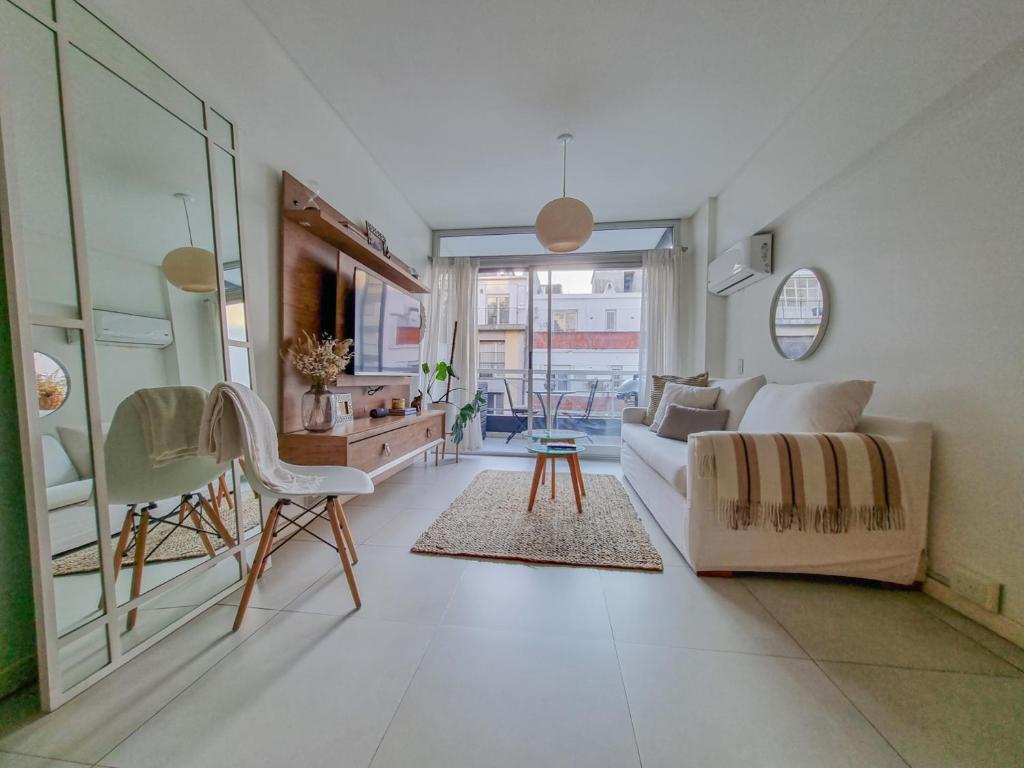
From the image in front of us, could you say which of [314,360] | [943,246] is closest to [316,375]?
[314,360]

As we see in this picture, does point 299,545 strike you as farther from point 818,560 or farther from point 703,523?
point 818,560

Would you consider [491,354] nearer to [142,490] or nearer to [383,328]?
[383,328]

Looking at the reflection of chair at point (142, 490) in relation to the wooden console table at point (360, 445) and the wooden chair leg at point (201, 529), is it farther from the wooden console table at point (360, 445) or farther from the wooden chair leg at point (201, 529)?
the wooden console table at point (360, 445)

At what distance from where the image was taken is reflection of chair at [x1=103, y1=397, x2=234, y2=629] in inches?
46.9

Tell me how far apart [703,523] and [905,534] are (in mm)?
794

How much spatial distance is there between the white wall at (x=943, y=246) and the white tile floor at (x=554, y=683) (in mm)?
520

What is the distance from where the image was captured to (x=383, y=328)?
118 inches

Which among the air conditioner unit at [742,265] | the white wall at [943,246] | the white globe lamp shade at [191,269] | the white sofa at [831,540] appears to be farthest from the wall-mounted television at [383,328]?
the white wall at [943,246]

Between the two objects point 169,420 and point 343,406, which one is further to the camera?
point 343,406

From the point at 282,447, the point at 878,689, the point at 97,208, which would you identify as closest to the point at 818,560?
the point at 878,689

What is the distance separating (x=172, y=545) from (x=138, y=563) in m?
0.16

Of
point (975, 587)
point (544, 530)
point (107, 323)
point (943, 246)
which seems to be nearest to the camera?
point (107, 323)

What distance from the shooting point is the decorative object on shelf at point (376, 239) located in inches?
115

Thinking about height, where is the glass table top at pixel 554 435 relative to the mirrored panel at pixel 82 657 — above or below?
above
